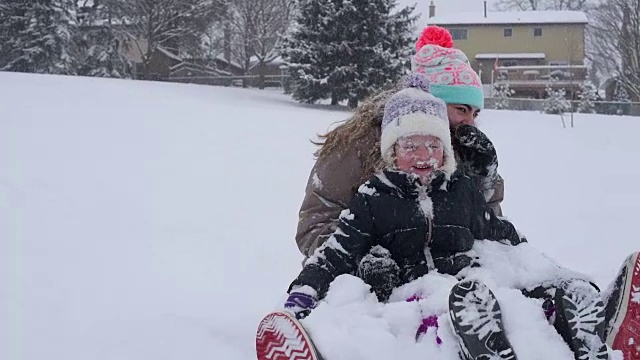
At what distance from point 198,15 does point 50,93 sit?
570 inches

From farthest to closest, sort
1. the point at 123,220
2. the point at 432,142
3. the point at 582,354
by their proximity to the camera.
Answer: the point at 123,220 → the point at 432,142 → the point at 582,354

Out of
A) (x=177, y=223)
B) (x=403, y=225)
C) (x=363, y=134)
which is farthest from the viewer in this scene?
(x=177, y=223)

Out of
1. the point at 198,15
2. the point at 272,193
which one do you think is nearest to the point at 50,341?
the point at 272,193

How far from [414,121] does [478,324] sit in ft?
2.95

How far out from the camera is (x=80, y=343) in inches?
122

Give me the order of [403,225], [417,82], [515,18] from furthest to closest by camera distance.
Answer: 1. [515,18]
2. [417,82]
3. [403,225]

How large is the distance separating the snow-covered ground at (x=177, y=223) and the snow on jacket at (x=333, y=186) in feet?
2.02

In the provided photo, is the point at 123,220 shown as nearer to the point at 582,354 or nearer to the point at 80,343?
the point at 80,343

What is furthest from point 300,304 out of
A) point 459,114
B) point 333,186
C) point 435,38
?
point 435,38

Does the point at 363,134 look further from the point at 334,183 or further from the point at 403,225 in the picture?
the point at 403,225

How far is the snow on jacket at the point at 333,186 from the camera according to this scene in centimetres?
260

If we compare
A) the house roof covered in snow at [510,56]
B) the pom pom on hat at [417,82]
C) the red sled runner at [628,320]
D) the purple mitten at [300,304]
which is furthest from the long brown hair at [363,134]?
the house roof covered in snow at [510,56]

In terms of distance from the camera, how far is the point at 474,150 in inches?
105

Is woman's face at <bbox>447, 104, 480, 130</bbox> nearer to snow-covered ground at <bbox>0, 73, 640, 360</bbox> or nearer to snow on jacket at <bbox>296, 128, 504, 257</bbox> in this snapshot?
snow on jacket at <bbox>296, 128, 504, 257</bbox>
